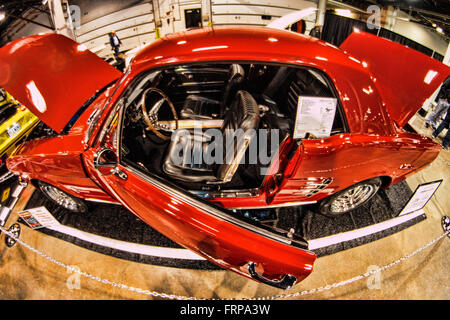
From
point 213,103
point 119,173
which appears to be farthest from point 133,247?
point 213,103

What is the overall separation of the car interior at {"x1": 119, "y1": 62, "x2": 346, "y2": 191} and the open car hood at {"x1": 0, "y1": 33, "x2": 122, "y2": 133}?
17.5 inches

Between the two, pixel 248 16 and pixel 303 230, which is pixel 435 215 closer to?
pixel 303 230

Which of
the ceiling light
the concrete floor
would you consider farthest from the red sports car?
the ceiling light

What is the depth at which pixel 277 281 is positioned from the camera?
146cm

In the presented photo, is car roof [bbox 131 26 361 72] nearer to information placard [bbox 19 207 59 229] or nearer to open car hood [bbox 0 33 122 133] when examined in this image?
open car hood [bbox 0 33 122 133]

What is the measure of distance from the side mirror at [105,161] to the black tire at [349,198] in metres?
1.86

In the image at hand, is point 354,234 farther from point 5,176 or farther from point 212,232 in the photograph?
point 5,176

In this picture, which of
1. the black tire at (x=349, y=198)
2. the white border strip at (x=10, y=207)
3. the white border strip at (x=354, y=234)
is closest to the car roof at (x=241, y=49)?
the black tire at (x=349, y=198)

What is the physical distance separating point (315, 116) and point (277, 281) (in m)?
1.15

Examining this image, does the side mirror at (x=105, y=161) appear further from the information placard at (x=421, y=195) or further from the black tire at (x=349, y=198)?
the information placard at (x=421, y=195)

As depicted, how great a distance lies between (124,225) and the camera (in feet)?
7.95

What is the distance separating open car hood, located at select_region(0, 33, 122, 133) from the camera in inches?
67.8
